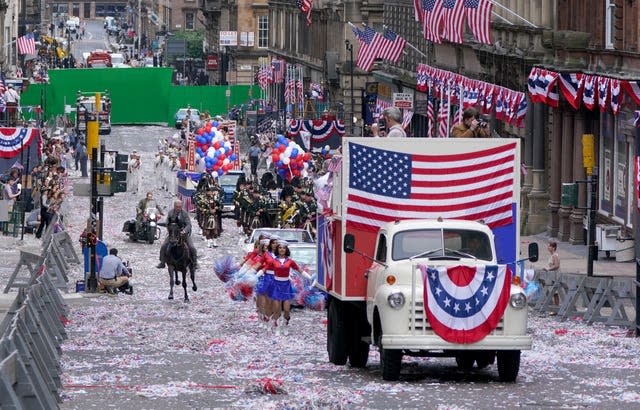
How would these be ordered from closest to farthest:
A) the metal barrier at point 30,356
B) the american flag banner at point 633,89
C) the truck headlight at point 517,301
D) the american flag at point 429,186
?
the metal barrier at point 30,356 → the truck headlight at point 517,301 → the american flag at point 429,186 → the american flag banner at point 633,89

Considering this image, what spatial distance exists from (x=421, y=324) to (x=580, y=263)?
69.8 ft

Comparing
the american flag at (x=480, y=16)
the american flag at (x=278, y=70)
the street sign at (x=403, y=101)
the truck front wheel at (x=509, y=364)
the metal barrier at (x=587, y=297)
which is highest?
the american flag at (x=480, y=16)

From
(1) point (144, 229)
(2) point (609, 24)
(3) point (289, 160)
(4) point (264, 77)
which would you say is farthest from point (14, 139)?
(4) point (264, 77)

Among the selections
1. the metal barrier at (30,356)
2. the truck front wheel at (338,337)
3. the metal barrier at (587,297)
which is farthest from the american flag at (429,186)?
the metal barrier at (587,297)

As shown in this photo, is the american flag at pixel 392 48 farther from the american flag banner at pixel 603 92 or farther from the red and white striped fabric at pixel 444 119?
the american flag banner at pixel 603 92

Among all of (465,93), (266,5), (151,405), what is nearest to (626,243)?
(465,93)

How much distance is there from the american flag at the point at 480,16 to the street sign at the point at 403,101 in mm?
20879

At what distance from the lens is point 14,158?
59.0 meters

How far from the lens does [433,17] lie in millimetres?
56938

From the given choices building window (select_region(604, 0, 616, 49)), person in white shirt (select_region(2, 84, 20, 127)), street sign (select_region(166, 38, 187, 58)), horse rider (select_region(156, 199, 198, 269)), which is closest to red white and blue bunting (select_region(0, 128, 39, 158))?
person in white shirt (select_region(2, 84, 20, 127))

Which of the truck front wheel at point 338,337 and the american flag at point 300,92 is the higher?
the american flag at point 300,92

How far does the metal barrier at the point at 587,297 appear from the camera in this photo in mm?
30141

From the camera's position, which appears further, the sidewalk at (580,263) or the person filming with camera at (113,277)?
the sidewalk at (580,263)

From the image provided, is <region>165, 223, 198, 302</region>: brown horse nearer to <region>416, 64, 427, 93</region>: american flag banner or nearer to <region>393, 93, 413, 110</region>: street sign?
<region>416, 64, 427, 93</region>: american flag banner
